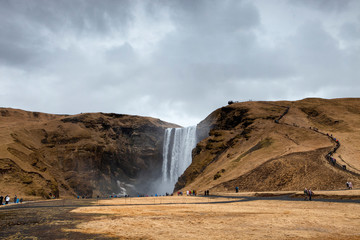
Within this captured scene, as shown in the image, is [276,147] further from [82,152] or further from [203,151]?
[82,152]

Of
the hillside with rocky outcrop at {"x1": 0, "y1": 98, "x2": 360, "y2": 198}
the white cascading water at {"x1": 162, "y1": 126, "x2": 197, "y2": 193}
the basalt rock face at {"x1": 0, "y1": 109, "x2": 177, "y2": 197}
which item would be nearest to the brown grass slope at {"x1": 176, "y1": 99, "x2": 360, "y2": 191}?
the hillside with rocky outcrop at {"x1": 0, "y1": 98, "x2": 360, "y2": 198}

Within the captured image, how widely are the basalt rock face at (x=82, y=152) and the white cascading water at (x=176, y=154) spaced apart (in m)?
4.19

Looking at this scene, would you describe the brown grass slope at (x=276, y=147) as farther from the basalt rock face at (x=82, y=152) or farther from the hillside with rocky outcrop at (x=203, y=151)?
the basalt rock face at (x=82, y=152)

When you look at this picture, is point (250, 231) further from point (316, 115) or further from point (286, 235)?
point (316, 115)

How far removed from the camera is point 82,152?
273ft

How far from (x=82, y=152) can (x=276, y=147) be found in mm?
54862

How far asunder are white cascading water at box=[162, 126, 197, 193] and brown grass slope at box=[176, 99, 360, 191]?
177 inches

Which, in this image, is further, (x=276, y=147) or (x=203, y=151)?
(x=203, y=151)

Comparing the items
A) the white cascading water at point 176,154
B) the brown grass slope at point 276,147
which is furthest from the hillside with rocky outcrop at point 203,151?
the white cascading water at point 176,154

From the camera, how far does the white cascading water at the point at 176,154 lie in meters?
86.3

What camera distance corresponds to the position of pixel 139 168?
96562mm

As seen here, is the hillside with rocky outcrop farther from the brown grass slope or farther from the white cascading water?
the white cascading water

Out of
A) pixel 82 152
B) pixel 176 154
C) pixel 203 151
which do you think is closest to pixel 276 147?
pixel 203 151

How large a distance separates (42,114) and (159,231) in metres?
114
